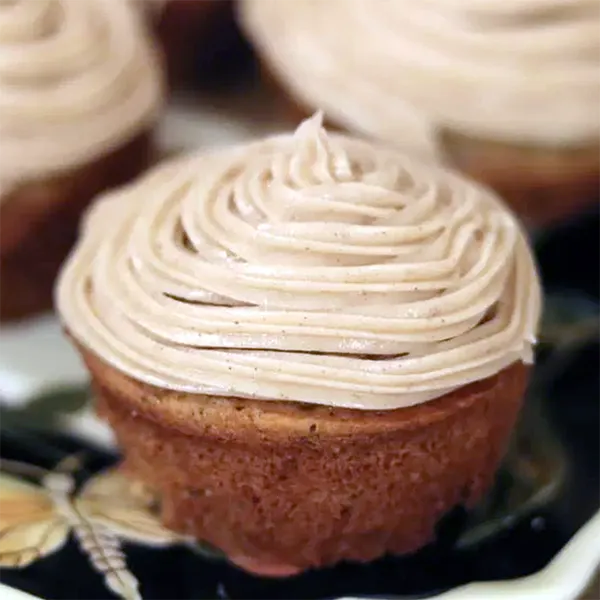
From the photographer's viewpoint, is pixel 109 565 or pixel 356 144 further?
pixel 356 144

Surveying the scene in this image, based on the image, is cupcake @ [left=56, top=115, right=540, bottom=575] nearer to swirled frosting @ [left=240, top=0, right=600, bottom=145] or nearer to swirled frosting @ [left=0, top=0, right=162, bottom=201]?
swirled frosting @ [left=0, top=0, right=162, bottom=201]

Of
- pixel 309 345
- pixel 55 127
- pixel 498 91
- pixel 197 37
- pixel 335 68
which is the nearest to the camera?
pixel 309 345

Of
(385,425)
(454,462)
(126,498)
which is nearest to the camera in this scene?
(385,425)

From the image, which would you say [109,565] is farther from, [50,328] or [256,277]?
[50,328]

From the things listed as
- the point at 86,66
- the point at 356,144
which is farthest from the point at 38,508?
the point at 86,66

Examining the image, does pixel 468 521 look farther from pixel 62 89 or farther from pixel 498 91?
pixel 62 89

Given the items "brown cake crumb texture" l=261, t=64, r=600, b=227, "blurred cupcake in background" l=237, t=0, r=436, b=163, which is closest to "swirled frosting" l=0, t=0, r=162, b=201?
"blurred cupcake in background" l=237, t=0, r=436, b=163

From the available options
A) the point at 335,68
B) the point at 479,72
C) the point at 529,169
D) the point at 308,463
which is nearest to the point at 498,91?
the point at 479,72

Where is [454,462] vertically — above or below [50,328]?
above
